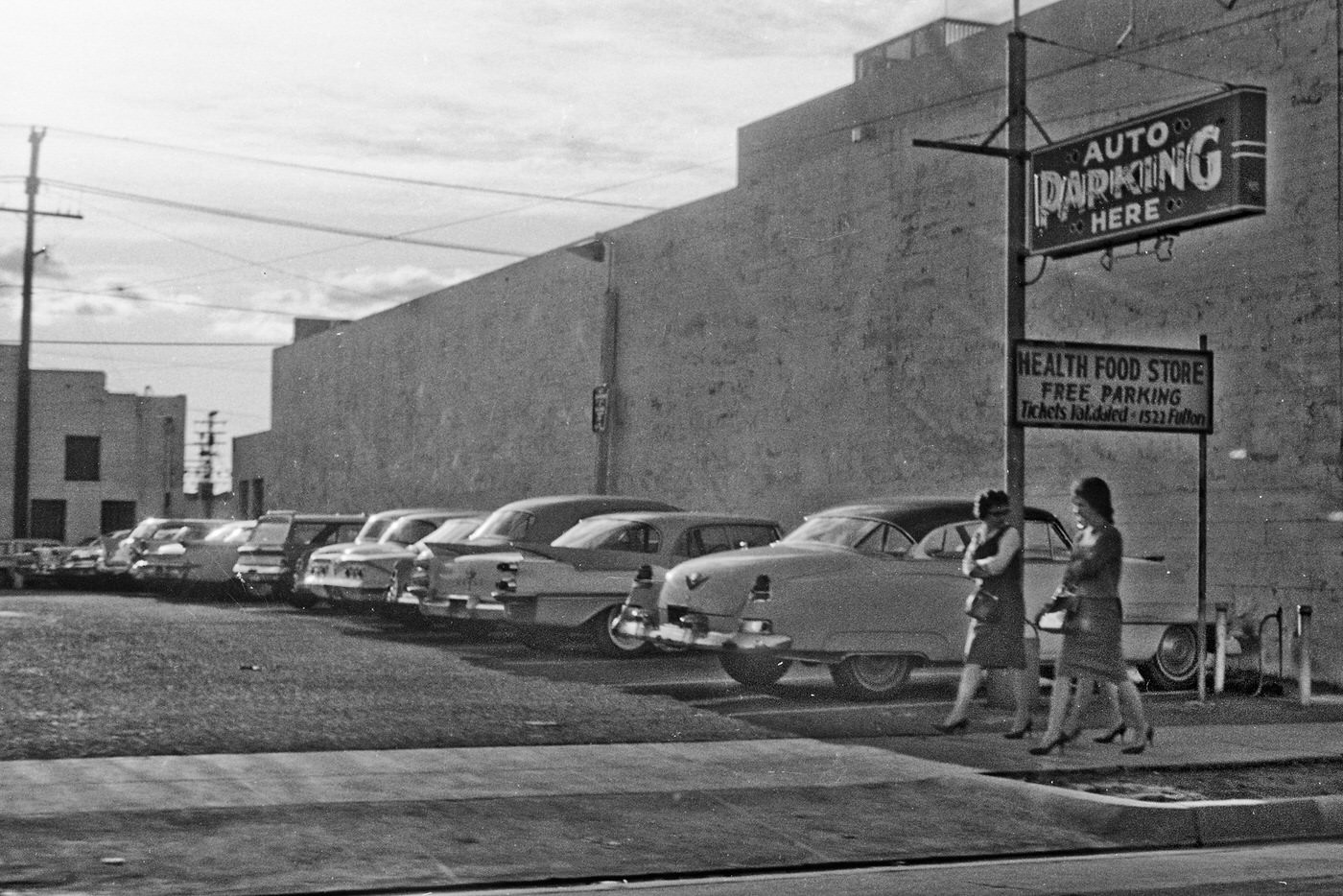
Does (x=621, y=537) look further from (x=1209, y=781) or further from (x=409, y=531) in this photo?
(x=1209, y=781)

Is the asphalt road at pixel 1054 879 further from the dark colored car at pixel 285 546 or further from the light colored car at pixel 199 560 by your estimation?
the light colored car at pixel 199 560

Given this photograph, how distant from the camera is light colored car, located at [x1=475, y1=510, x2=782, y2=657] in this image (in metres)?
17.6

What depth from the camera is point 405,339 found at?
4181 centimetres

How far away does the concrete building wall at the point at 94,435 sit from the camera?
68438 millimetres

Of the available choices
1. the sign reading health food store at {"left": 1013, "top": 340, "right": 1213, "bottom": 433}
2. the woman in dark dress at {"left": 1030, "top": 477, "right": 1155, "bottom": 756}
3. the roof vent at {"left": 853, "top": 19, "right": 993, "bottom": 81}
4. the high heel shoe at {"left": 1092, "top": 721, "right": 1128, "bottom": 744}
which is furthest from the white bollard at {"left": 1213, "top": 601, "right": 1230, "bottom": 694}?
the roof vent at {"left": 853, "top": 19, "right": 993, "bottom": 81}

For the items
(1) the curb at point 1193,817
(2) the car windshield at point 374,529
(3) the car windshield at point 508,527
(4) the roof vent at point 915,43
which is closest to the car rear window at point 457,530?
(3) the car windshield at point 508,527

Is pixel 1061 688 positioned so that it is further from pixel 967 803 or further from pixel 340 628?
pixel 340 628

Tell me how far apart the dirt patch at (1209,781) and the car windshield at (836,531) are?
4249 mm

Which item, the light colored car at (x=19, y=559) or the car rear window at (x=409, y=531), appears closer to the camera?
the car rear window at (x=409, y=531)

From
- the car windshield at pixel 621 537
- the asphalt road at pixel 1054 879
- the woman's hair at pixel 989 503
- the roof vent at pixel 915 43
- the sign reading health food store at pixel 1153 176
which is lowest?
the asphalt road at pixel 1054 879

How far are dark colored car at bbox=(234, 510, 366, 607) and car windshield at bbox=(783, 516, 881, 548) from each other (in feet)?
41.2

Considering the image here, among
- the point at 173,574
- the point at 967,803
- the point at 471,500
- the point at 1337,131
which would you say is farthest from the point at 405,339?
the point at 967,803

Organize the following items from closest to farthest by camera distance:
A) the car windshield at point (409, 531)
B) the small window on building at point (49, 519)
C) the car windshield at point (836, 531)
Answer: the car windshield at point (836, 531)
the car windshield at point (409, 531)
the small window on building at point (49, 519)

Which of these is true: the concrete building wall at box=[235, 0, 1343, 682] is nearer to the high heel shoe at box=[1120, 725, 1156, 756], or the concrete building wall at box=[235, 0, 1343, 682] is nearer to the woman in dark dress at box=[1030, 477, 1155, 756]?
the high heel shoe at box=[1120, 725, 1156, 756]
